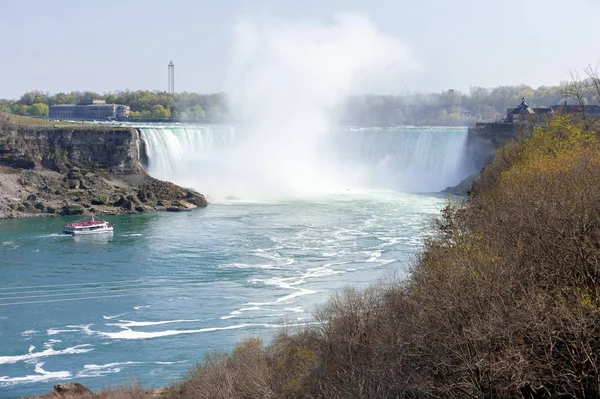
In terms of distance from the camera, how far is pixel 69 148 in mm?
44219

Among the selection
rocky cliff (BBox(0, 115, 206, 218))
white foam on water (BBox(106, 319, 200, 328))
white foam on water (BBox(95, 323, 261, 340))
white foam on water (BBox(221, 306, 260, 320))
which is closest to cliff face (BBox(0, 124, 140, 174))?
rocky cliff (BBox(0, 115, 206, 218))

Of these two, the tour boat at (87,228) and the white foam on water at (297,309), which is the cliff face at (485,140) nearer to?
the tour boat at (87,228)

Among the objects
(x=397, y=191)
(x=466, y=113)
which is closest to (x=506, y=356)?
(x=397, y=191)

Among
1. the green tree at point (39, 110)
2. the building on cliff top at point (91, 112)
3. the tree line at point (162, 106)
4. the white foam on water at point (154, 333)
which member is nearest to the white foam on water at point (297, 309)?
the white foam on water at point (154, 333)

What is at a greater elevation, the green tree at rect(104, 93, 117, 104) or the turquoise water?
the green tree at rect(104, 93, 117, 104)

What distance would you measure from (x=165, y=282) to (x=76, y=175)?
21104 millimetres

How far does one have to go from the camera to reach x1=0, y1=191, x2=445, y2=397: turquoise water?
16.6 metres

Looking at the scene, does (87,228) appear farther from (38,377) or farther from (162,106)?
(162,106)

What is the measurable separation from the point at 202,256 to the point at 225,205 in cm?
1555

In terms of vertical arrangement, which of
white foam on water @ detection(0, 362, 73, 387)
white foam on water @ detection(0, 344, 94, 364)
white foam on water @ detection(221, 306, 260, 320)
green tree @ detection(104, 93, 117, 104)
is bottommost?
white foam on water @ detection(0, 362, 73, 387)

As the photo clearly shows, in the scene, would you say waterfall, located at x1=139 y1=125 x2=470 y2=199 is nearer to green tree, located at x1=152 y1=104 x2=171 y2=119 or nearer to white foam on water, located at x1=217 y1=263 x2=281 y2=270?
white foam on water, located at x1=217 y1=263 x2=281 y2=270

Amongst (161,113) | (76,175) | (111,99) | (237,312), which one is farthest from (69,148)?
(111,99)

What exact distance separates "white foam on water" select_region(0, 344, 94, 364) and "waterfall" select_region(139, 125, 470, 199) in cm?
2793

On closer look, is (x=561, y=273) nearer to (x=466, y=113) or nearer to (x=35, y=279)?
(x=35, y=279)
